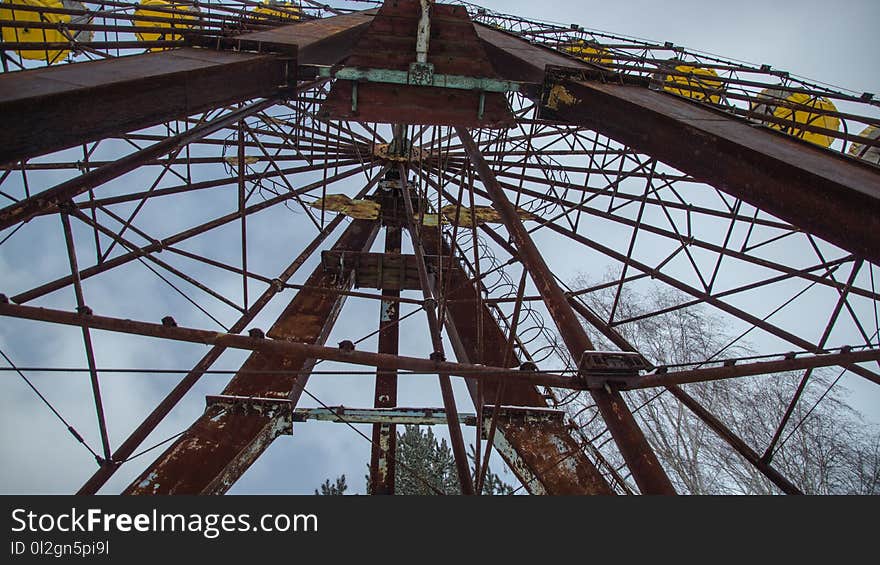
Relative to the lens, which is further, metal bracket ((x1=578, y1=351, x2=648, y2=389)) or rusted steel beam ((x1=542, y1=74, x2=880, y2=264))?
metal bracket ((x1=578, y1=351, x2=648, y2=389))

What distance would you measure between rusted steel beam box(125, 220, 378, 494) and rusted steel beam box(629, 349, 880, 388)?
138 inches

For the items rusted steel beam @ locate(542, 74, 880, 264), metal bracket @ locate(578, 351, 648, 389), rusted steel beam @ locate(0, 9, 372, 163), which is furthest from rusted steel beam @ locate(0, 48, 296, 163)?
metal bracket @ locate(578, 351, 648, 389)

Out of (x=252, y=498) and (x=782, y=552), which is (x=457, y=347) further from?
(x=782, y=552)

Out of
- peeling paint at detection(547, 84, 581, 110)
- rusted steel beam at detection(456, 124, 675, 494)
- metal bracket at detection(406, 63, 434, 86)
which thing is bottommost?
rusted steel beam at detection(456, 124, 675, 494)

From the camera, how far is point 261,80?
639 cm

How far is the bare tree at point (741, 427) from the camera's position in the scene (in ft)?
65.7

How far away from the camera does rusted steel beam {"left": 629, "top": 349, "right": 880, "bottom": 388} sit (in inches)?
174

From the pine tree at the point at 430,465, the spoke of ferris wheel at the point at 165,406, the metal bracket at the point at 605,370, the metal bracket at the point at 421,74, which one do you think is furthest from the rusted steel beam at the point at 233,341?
the pine tree at the point at 430,465

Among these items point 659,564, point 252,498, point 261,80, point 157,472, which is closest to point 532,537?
point 659,564

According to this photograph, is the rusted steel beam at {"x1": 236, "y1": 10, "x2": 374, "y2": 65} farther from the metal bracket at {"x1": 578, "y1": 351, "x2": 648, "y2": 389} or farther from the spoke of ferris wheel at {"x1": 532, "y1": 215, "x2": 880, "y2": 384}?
the spoke of ferris wheel at {"x1": 532, "y1": 215, "x2": 880, "y2": 384}

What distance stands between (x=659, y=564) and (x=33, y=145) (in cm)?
567

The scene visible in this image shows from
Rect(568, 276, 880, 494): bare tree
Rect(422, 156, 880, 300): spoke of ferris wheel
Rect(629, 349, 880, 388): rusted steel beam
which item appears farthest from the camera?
Rect(568, 276, 880, 494): bare tree

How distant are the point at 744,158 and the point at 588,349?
7.92 feet

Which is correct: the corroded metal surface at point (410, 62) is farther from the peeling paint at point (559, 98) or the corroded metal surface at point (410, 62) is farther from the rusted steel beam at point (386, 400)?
the rusted steel beam at point (386, 400)
